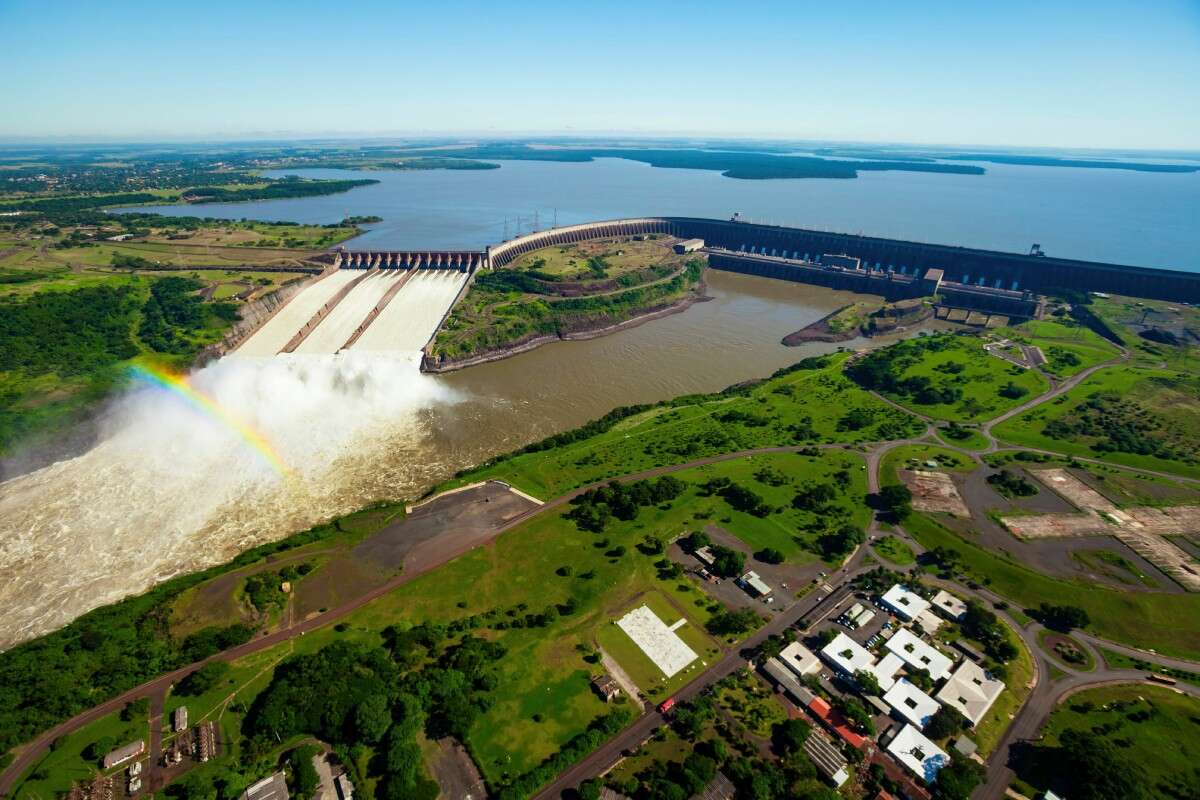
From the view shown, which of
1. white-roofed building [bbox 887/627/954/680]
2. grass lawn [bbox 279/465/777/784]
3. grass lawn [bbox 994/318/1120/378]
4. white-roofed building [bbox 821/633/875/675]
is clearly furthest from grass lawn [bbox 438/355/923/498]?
grass lawn [bbox 994/318/1120/378]

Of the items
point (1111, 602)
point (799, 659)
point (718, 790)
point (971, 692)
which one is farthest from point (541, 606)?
point (1111, 602)

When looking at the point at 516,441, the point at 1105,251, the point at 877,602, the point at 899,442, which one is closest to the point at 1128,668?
the point at 877,602

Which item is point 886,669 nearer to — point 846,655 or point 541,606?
point 846,655

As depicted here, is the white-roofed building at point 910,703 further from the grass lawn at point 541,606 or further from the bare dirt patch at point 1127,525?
the bare dirt patch at point 1127,525

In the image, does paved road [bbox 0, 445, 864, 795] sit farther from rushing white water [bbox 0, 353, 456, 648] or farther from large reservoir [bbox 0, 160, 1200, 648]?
rushing white water [bbox 0, 353, 456, 648]

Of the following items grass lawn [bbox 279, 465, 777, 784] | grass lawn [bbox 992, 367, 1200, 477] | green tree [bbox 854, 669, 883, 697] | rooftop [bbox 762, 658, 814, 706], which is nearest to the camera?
grass lawn [bbox 279, 465, 777, 784]
